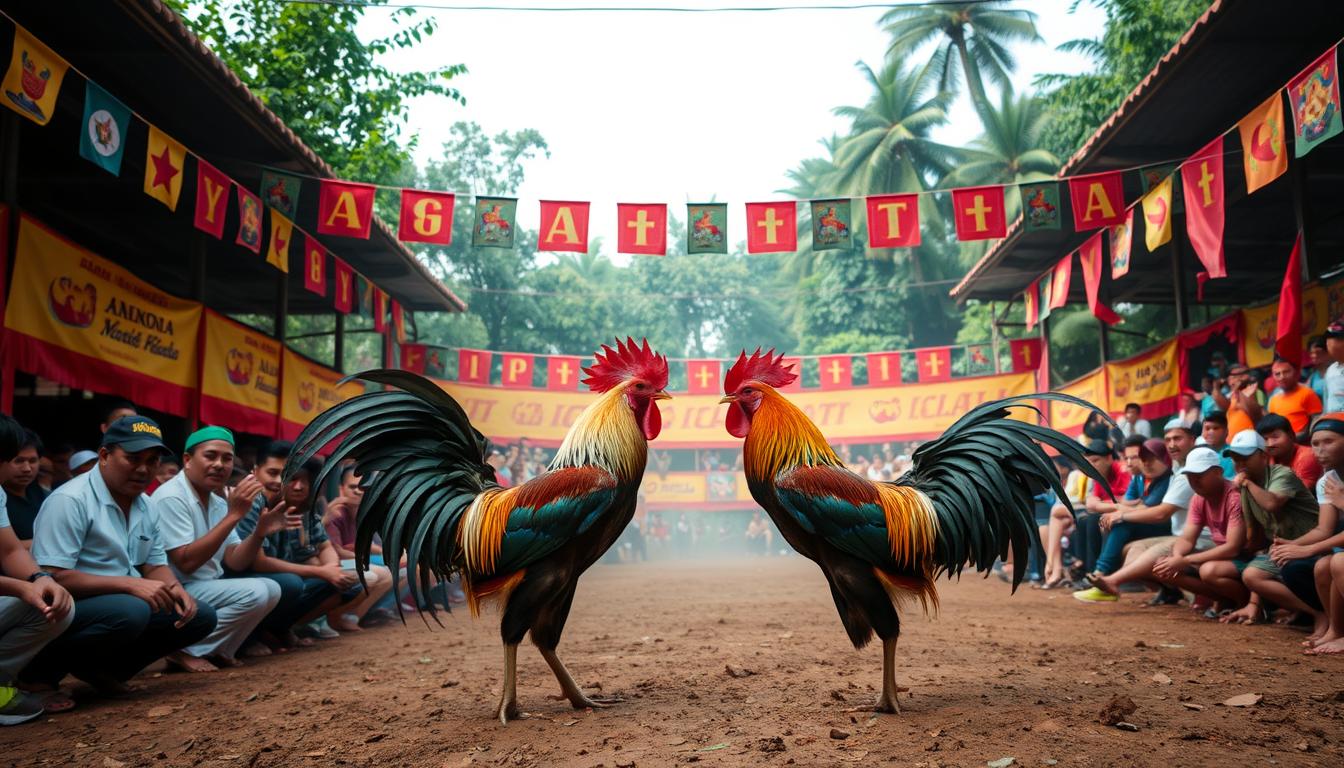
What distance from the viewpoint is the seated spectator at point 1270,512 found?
573cm

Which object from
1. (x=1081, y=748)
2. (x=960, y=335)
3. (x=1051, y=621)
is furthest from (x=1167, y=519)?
(x=960, y=335)

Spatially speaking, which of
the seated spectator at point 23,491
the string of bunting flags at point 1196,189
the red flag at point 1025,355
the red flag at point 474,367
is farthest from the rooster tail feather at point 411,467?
the red flag at point 474,367

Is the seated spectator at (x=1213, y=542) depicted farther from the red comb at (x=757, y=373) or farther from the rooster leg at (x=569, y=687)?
the rooster leg at (x=569, y=687)

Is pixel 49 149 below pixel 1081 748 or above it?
above

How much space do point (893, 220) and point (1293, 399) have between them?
573 centimetres

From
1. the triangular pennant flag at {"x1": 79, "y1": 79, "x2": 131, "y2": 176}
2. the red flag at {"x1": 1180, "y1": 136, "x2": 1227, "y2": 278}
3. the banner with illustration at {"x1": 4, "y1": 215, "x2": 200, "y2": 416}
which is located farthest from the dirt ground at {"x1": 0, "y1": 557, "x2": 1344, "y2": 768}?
the red flag at {"x1": 1180, "y1": 136, "x2": 1227, "y2": 278}

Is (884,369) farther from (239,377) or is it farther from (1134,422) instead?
(239,377)

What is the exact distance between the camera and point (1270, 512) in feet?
19.1

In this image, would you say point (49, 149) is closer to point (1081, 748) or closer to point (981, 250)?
point (1081, 748)

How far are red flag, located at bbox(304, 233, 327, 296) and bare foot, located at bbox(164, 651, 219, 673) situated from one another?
304 inches

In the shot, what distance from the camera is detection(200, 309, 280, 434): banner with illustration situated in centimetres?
1008

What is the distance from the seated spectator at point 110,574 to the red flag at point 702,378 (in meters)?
Answer: 20.3

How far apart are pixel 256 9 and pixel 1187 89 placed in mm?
14654

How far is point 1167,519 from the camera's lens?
7711mm
